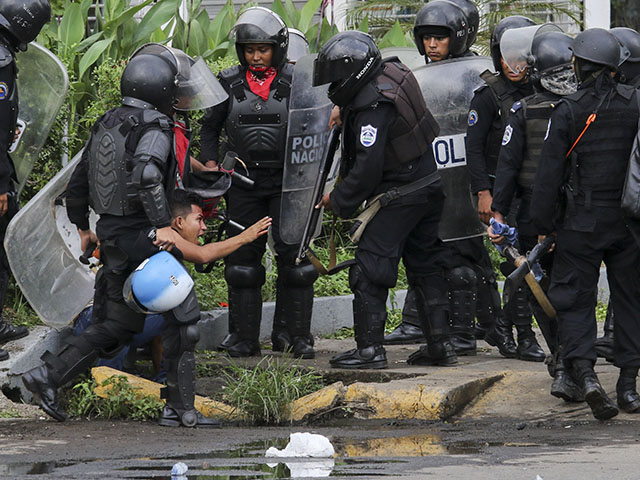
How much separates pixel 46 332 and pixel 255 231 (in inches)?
68.7

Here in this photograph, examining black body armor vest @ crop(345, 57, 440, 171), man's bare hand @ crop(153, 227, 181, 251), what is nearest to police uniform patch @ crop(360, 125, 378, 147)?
black body armor vest @ crop(345, 57, 440, 171)

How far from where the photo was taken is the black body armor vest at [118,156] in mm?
6250

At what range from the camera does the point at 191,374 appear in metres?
6.23

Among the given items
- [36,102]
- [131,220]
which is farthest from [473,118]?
[36,102]

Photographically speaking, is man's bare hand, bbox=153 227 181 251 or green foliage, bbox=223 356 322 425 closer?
man's bare hand, bbox=153 227 181 251

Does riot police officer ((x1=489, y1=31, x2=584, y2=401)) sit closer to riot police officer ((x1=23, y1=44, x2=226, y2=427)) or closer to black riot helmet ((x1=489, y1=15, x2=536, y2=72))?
black riot helmet ((x1=489, y1=15, x2=536, y2=72))

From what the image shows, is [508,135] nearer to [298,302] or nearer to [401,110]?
[401,110]

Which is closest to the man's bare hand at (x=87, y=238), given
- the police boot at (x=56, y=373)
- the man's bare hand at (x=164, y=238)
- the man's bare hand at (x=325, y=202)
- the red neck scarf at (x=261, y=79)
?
the police boot at (x=56, y=373)

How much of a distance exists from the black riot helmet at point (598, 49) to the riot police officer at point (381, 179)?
127cm

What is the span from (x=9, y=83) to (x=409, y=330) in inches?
130

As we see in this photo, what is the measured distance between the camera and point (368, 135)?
23.1 feet

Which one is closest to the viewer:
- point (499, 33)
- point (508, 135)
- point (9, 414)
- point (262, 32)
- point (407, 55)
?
point (9, 414)

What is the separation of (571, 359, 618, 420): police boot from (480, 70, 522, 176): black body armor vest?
1887 millimetres

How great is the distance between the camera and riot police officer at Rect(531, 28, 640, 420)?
20.1 feet
